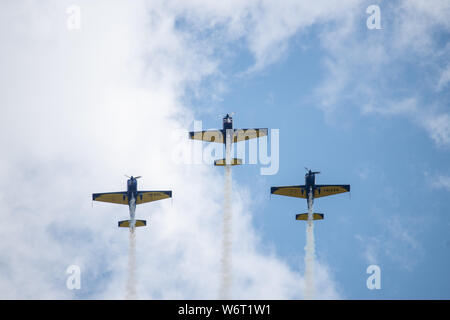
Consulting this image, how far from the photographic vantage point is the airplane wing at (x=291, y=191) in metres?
97.5

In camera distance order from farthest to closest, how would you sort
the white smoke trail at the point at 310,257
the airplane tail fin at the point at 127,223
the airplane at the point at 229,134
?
the airplane at the point at 229,134 → the airplane tail fin at the point at 127,223 → the white smoke trail at the point at 310,257

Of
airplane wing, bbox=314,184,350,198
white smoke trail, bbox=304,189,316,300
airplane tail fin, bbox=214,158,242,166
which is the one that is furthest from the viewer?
airplane wing, bbox=314,184,350,198

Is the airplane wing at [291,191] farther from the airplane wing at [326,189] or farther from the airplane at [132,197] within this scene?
the airplane at [132,197]

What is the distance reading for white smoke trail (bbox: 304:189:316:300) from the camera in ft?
271

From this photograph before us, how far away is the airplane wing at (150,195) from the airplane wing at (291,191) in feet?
50.6

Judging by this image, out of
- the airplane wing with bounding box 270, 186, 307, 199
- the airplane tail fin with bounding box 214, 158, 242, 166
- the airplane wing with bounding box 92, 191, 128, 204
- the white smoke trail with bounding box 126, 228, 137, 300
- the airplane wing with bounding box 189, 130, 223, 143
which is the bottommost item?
the white smoke trail with bounding box 126, 228, 137, 300

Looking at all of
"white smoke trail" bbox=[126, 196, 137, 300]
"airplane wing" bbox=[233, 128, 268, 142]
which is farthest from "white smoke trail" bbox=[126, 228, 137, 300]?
"airplane wing" bbox=[233, 128, 268, 142]

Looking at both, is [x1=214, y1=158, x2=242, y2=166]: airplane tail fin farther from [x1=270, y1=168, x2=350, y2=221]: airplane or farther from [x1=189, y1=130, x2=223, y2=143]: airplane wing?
[x1=270, y1=168, x2=350, y2=221]: airplane

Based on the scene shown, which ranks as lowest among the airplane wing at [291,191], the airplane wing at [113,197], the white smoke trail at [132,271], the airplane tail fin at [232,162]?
the white smoke trail at [132,271]

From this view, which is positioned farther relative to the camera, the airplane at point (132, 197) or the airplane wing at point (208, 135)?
the airplane wing at point (208, 135)

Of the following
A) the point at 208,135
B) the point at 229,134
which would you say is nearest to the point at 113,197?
the point at 208,135

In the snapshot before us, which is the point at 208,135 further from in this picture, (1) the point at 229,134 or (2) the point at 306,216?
(2) the point at 306,216

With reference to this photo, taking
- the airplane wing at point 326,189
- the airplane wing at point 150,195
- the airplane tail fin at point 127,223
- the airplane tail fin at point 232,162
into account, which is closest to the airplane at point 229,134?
the airplane tail fin at point 232,162

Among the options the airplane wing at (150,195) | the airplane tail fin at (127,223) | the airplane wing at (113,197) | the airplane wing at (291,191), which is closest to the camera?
the airplane tail fin at (127,223)
